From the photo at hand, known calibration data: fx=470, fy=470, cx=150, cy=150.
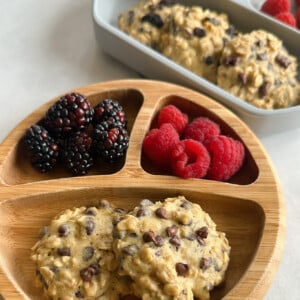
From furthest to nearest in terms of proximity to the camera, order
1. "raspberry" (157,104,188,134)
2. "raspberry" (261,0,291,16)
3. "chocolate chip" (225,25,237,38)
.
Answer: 1. "raspberry" (261,0,291,16)
2. "chocolate chip" (225,25,237,38)
3. "raspberry" (157,104,188,134)

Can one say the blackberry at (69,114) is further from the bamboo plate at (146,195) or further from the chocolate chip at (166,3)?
the chocolate chip at (166,3)

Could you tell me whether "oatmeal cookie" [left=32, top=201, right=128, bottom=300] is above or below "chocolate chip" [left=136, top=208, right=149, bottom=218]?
below

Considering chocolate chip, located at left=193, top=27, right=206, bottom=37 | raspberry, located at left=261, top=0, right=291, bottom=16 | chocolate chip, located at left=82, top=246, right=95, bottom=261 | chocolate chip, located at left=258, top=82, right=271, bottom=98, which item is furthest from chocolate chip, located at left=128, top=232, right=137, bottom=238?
raspberry, located at left=261, top=0, right=291, bottom=16

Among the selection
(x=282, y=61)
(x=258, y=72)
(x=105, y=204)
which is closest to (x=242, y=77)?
(x=258, y=72)

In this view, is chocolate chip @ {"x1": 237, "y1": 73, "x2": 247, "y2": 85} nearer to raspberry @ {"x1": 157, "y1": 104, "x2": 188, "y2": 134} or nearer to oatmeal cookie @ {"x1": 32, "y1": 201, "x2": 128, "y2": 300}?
raspberry @ {"x1": 157, "y1": 104, "x2": 188, "y2": 134}

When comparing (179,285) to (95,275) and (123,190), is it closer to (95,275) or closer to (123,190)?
(95,275)

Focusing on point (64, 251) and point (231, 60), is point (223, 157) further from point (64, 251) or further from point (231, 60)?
point (64, 251)

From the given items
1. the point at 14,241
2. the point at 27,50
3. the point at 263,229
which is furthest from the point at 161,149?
the point at 27,50

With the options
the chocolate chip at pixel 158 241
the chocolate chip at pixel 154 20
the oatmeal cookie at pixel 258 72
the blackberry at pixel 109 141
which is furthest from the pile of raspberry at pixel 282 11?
the chocolate chip at pixel 158 241
